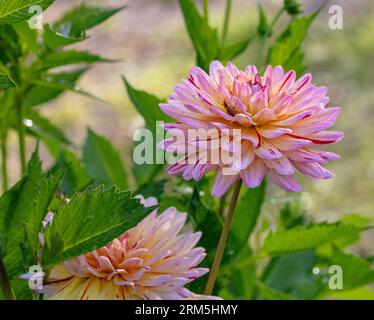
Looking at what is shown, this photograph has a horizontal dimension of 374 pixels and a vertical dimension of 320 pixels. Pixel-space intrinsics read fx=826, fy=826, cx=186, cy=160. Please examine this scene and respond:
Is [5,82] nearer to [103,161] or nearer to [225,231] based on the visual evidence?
[225,231]

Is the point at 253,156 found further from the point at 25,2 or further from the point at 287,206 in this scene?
the point at 287,206

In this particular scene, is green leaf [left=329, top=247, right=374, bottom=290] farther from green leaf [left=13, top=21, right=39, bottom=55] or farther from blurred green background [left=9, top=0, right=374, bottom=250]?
blurred green background [left=9, top=0, right=374, bottom=250]

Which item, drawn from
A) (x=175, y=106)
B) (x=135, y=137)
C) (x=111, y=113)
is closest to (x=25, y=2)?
(x=175, y=106)

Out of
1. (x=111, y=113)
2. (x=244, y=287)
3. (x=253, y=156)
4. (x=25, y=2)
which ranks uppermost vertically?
(x=111, y=113)

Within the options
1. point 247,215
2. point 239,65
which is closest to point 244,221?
point 247,215

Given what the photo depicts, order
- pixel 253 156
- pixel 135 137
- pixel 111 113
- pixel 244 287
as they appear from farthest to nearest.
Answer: pixel 111 113 → pixel 244 287 → pixel 135 137 → pixel 253 156

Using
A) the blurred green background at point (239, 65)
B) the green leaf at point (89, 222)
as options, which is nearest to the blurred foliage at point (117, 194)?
the green leaf at point (89, 222)
